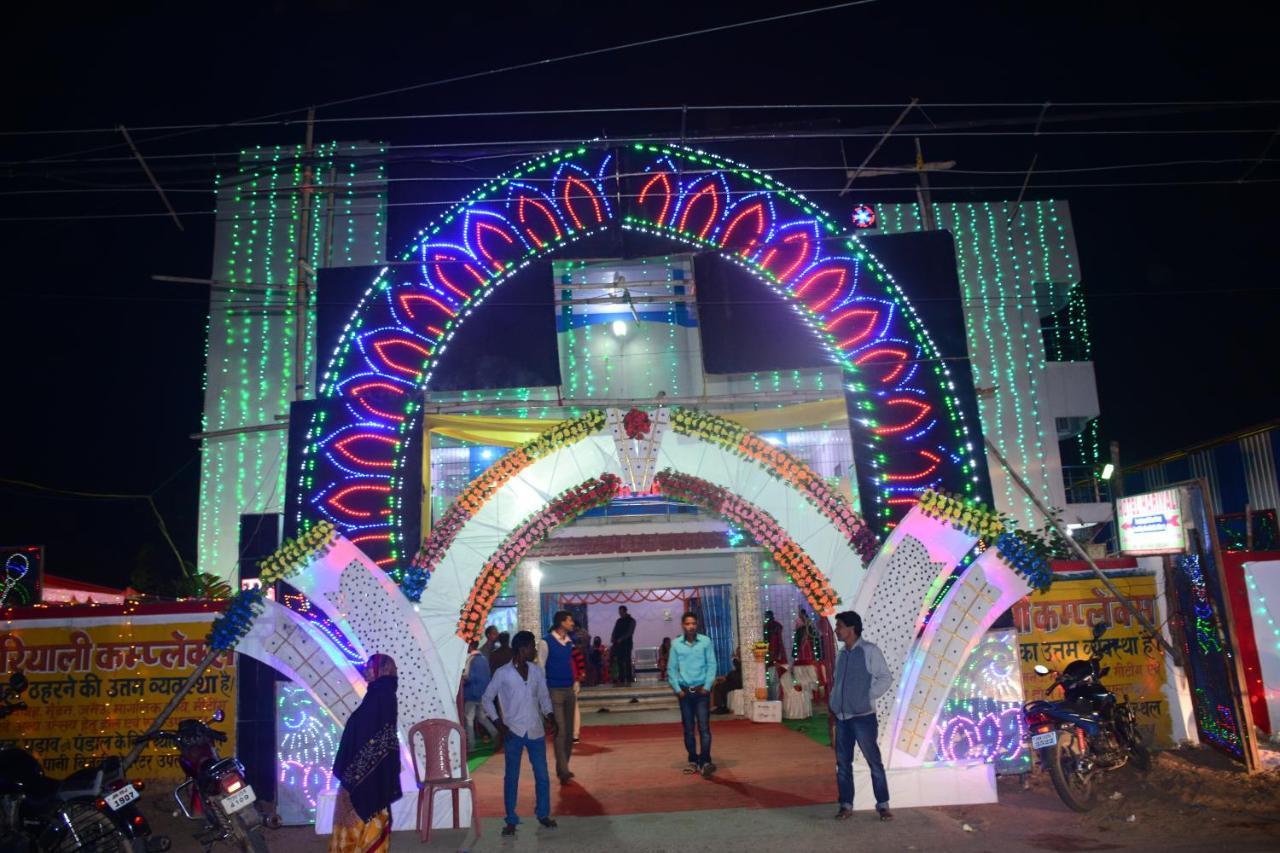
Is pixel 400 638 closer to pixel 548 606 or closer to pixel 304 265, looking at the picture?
pixel 304 265

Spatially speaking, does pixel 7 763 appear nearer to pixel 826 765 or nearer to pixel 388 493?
pixel 388 493

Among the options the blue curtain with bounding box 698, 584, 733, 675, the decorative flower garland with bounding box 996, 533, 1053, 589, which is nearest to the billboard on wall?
the decorative flower garland with bounding box 996, 533, 1053, 589

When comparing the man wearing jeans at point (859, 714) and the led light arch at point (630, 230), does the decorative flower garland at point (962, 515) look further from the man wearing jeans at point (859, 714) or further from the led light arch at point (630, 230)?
the man wearing jeans at point (859, 714)

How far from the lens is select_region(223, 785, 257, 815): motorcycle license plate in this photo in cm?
650

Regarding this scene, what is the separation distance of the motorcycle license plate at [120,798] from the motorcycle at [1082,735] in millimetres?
6795

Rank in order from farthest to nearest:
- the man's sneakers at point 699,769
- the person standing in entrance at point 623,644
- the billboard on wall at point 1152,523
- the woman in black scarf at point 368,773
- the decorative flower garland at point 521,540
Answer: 1. the person standing in entrance at point 623,644
2. the man's sneakers at point 699,769
3. the billboard on wall at point 1152,523
4. the decorative flower garland at point 521,540
5. the woman in black scarf at point 368,773

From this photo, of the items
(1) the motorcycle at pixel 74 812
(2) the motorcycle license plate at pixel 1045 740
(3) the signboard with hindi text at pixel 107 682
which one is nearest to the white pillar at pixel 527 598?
(3) the signboard with hindi text at pixel 107 682

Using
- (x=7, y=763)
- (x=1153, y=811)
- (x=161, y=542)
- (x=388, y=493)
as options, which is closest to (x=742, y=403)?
(x=388, y=493)

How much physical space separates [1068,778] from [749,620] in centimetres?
805

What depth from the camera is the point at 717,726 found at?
45.5ft

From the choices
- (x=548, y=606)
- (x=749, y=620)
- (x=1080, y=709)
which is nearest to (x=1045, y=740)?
(x=1080, y=709)

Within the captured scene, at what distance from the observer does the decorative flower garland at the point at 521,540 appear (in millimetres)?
8617

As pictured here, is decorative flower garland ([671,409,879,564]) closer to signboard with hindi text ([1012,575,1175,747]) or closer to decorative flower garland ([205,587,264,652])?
signboard with hindi text ([1012,575,1175,747])

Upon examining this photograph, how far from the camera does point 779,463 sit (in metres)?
8.81
